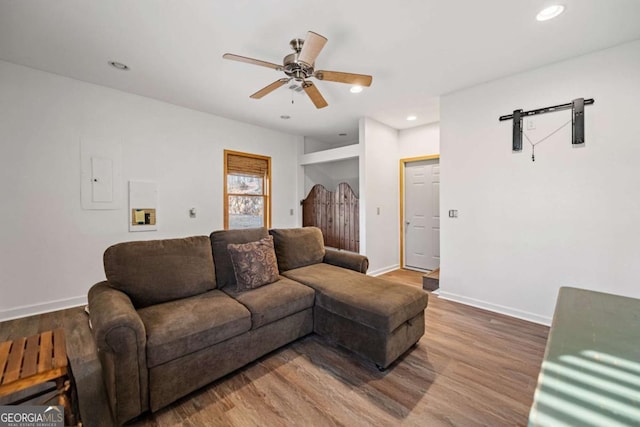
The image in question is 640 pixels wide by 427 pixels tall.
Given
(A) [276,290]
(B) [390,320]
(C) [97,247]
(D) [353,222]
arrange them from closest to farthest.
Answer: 1. (B) [390,320]
2. (A) [276,290]
3. (C) [97,247]
4. (D) [353,222]

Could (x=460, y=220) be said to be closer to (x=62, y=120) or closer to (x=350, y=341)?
(x=350, y=341)

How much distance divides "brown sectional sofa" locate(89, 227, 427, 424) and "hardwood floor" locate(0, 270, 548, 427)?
0.11m

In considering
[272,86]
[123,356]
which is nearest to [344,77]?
[272,86]

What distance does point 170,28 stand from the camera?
7.23 feet

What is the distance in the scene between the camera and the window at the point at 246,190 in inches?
183

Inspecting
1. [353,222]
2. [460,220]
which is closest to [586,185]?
[460,220]

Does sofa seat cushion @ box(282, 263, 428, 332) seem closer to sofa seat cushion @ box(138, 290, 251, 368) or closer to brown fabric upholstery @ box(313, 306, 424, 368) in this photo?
brown fabric upholstery @ box(313, 306, 424, 368)

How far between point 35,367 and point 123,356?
1.16ft

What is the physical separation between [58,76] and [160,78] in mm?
1162

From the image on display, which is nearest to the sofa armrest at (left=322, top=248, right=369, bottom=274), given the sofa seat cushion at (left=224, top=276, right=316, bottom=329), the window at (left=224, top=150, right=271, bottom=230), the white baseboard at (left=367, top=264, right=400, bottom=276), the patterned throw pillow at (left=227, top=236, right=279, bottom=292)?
the sofa seat cushion at (left=224, top=276, right=316, bottom=329)

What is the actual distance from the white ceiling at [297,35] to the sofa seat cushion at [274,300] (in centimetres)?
225

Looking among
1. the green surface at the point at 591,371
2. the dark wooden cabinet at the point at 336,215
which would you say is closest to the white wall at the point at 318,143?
the dark wooden cabinet at the point at 336,215

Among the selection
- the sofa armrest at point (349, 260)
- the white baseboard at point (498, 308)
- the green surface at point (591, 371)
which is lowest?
the white baseboard at point (498, 308)

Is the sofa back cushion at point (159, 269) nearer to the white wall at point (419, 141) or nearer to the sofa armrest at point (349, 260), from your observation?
the sofa armrest at point (349, 260)
